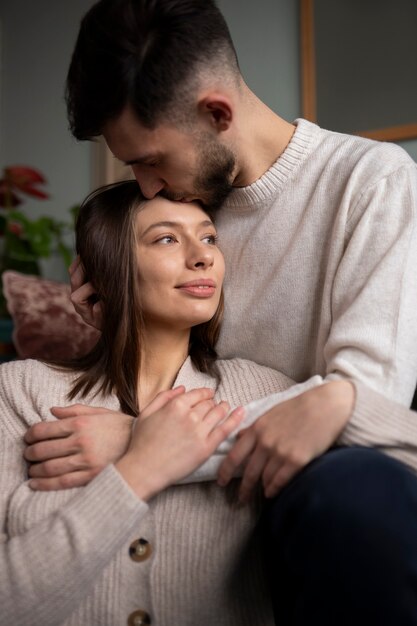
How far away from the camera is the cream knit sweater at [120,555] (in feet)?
3.41

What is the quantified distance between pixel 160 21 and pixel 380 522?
97 cm

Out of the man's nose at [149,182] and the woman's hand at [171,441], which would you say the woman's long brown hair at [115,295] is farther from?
the woman's hand at [171,441]

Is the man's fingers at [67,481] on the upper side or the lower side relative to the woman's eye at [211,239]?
lower

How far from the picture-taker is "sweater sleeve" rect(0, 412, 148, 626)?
103 centimetres

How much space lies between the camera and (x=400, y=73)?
8.84 feet

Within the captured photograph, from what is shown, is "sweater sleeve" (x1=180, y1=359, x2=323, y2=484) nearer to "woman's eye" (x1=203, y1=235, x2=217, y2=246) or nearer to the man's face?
"woman's eye" (x1=203, y1=235, x2=217, y2=246)

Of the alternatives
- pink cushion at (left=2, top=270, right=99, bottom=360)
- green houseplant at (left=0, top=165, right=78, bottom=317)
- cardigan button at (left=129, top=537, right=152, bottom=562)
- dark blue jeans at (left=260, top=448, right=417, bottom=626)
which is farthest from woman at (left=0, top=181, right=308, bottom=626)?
green houseplant at (left=0, top=165, right=78, bottom=317)

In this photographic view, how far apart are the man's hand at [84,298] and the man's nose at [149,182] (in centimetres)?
25

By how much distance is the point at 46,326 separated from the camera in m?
2.45

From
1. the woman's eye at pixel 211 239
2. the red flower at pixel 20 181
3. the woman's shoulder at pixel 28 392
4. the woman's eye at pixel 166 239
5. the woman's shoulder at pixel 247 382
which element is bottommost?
the red flower at pixel 20 181

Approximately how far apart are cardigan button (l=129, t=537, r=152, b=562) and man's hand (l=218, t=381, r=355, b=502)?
0.22 metres

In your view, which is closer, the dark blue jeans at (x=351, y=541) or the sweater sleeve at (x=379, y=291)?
the dark blue jeans at (x=351, y=541)

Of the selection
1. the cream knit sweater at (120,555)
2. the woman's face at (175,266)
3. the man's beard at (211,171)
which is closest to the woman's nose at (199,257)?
the woman's face at (175,266)

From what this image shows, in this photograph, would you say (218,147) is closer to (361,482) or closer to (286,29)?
(361,482)
